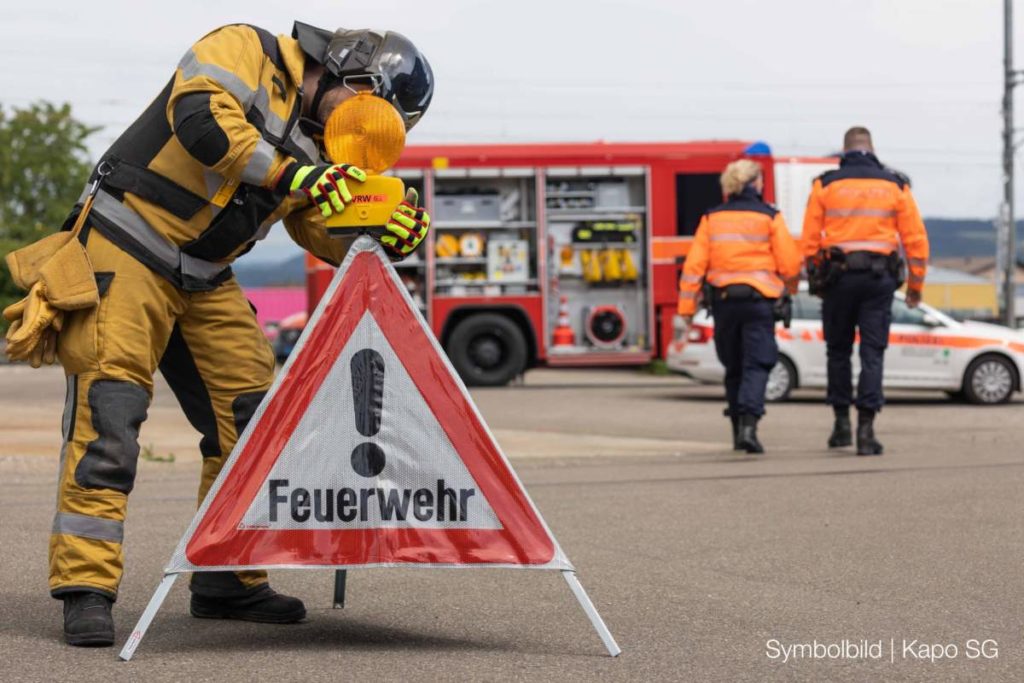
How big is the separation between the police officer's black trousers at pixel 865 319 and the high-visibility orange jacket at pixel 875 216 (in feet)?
0.64

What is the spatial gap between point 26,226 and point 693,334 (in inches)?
2153

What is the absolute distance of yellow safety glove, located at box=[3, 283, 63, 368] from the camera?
15.0 ft

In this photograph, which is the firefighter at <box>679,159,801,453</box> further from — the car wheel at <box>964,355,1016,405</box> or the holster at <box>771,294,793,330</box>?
the car wheel at <box>964,355,1016,405</box>

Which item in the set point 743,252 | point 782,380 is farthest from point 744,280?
point 782,380

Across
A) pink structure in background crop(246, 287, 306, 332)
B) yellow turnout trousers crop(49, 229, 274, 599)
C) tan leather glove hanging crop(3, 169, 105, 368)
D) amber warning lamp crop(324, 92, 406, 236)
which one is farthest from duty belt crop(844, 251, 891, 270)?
pink structure in background crop(246, 287, 306, 332)

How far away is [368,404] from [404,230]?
1.60 feet

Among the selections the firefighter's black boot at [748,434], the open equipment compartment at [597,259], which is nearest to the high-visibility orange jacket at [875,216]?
the firefighter's black boot at [748,434]

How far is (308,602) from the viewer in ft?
17.5

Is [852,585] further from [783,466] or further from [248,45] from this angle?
[783,466]

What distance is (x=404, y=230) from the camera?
455 cm

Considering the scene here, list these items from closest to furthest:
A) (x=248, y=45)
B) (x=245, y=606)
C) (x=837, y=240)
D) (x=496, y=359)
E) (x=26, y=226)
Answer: (x=248, y=45) < (x=245, y=606) < (x=837, y=240) < (x=496, y=359) < (x=26, y=226)

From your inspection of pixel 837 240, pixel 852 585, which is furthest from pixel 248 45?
pixel 837 240

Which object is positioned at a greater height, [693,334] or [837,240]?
[837,240]

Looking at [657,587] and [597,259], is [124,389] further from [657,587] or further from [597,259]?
[597,259]
